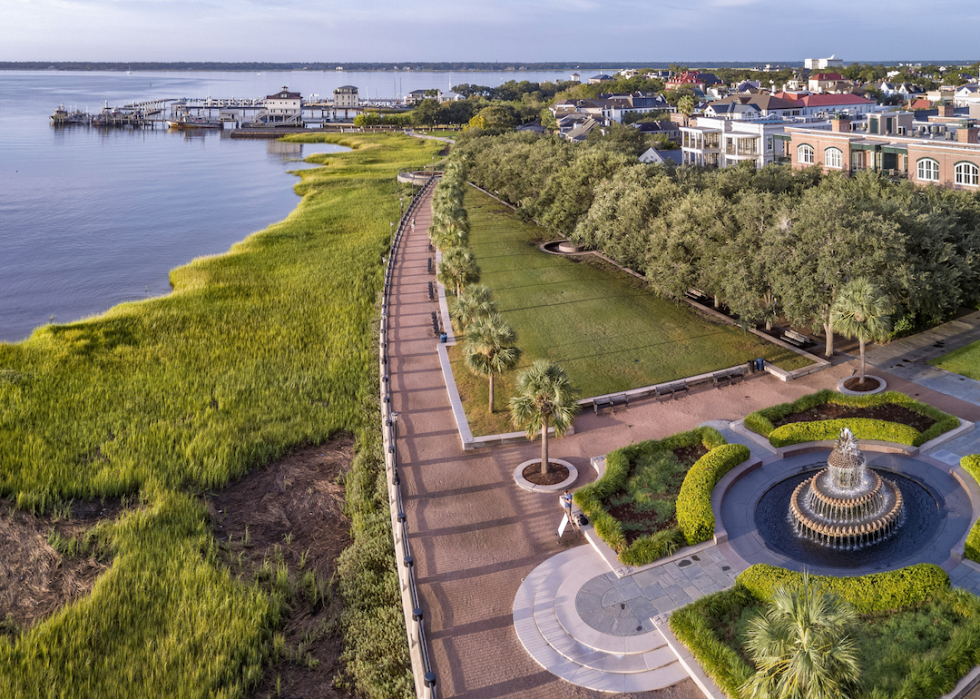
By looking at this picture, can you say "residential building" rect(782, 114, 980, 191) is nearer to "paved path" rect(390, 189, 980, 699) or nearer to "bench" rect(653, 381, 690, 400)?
"paved path" rect(390, 189, 980, 699)

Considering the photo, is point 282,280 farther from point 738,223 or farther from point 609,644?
point 609,644

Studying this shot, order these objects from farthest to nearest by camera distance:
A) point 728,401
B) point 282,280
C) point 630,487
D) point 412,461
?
point 282,280, point 728,401, point 412,461, point 630,487

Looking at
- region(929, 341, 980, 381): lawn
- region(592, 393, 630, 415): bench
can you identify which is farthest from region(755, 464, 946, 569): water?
region(929, 341, 980, 381): lawn

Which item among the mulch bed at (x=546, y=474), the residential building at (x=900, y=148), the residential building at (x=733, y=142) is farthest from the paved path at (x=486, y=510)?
the residential building at (x=733, y=142)

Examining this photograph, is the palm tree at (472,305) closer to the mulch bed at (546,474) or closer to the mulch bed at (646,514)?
the mulch bed at (546,474)

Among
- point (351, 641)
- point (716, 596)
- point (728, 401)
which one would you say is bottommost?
point (351, 641)

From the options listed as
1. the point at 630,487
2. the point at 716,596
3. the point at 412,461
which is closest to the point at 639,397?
the point at 630,487

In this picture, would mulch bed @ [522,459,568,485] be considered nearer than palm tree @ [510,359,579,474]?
No

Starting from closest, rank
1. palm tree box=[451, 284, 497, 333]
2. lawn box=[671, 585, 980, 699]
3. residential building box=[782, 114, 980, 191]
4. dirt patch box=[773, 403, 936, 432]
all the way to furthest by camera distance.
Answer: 1. lawn box=[671, 585, 980, 699]
2. dirt patch box=[773, 403, 936, 432]
3. palm tree box=[451, 284, 497, 333]
4. residential building box=[782, 114, 980, 191]
